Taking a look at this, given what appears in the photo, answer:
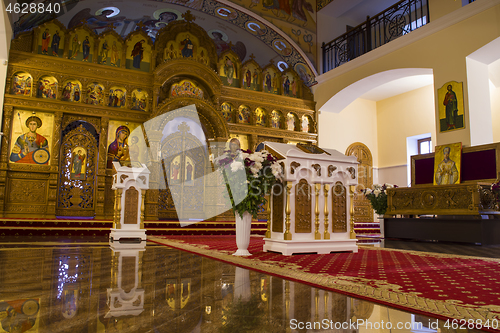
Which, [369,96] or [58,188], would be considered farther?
[369,96]

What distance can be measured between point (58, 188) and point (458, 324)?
393 inches

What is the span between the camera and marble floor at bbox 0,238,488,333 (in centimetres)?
162

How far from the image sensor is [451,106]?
29.1 feet

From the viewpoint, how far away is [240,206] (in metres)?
4.54

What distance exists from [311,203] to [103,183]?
22.8ft

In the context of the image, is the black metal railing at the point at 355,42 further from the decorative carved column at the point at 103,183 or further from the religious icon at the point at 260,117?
the decorative carved column at the point at 103,183

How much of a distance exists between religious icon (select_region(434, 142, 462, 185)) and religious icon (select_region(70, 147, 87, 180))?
901 centimetres

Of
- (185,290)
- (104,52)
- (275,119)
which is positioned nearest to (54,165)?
(104,52)

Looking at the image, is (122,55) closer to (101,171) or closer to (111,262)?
(101,171)

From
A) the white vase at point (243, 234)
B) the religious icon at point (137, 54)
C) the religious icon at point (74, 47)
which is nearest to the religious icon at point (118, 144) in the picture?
the religious icon at point (137, 54)

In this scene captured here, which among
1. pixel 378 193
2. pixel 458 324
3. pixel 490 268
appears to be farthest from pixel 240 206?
pixel 378 193

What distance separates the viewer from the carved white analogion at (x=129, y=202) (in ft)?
21.1

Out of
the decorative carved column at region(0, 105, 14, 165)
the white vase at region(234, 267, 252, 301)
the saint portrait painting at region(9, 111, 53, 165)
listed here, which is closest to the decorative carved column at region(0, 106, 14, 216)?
the decorative carved column at region(0, 105, 14, 165)

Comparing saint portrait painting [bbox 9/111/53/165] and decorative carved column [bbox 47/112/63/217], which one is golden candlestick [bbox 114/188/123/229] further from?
saint portrait painting [bbox 9/111/53/165]
